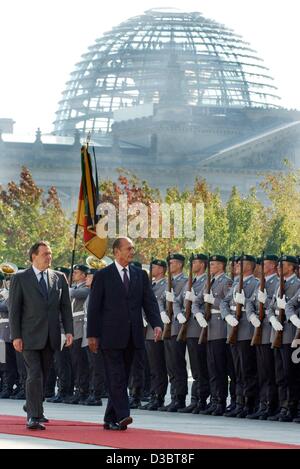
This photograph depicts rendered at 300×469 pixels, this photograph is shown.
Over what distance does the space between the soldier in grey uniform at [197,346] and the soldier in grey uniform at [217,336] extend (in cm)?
28

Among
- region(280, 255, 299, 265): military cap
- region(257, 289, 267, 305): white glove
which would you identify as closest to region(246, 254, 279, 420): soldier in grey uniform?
region(257, 289, 267, 305): white glove

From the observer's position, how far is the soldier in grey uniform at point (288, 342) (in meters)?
23.9

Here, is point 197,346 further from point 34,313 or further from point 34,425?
point 34,425

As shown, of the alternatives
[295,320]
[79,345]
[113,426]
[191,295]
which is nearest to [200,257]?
[191,295]

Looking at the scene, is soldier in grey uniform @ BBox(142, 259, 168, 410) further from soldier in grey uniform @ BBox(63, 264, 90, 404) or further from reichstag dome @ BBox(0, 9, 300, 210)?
reichstag dome @ BBox(0, 9, 300, 210)

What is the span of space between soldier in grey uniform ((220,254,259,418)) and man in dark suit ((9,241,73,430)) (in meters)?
4.07

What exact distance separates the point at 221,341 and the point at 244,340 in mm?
674

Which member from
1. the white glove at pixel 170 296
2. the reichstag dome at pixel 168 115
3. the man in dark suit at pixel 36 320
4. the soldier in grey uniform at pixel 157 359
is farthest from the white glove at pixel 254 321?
the reichstag dome at pixel 168 115

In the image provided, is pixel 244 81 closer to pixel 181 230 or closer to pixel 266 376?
pixel 181 230

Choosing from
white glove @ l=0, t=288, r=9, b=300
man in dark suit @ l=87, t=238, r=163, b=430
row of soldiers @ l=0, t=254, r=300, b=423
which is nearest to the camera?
man in dark suit @ l=87, t=238, r=163, b=430

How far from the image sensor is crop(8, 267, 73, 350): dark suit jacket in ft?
69.4

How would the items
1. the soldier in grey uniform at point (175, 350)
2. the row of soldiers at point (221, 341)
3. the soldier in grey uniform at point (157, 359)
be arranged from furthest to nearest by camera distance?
1. the soldier in grey uniform at point (157, 359)
2. the soldier in grey uniform at point (175, 350)
3. the row of soldiers at point (221, 341)

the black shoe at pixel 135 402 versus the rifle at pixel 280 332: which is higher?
the rifle at pixel 280 332

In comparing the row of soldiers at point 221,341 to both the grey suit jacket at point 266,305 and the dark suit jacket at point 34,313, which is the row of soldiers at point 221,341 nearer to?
the grey suit jacket at point 266,305
